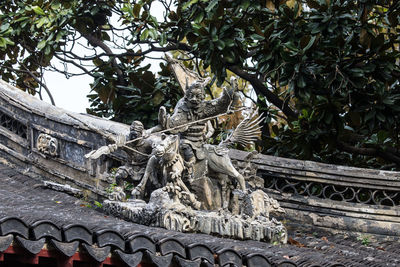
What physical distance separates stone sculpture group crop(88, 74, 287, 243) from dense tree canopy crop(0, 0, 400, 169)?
2.69m

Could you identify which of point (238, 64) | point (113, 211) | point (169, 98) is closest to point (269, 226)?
point (113, 211)

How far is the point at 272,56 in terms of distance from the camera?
535 inches

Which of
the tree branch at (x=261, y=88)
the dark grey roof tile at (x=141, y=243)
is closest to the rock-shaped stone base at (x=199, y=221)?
the dark grey roof tile at (x=141, y=243)

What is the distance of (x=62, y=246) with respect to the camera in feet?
23.9

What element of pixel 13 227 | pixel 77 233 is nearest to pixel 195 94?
pixel 77 233

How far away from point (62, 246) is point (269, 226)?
12.0 feet

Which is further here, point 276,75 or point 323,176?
point 276,75

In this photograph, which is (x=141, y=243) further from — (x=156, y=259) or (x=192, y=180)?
(x=192, y=180)

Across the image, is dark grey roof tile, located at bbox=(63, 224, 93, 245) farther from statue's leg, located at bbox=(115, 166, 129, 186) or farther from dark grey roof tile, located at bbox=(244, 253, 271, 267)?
statue's leg, located at bbox=(115, 166, 129, 186)

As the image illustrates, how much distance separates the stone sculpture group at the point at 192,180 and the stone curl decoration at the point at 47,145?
154cm

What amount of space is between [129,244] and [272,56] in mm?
6437

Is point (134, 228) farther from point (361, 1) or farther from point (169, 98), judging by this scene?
point (169, 98)

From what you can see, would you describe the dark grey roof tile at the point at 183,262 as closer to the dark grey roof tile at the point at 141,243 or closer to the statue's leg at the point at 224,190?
the dark grey roof tile at the point at 141,243

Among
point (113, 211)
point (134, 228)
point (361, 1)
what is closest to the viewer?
point (134, 228)
